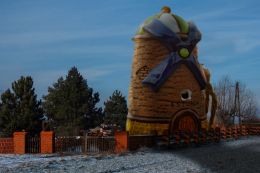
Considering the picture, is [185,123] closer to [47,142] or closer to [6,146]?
[47,142]

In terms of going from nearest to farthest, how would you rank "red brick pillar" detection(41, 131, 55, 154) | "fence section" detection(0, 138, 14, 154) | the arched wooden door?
"red brick pillar" detection(41, 131, 55, 154), "fence section" detection(0, 138, 14, 154), the arched wooden door

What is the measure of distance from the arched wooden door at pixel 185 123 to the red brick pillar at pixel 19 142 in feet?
29.3

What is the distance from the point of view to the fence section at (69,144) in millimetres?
27594

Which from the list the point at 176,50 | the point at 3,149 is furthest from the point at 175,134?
the point at 3,149

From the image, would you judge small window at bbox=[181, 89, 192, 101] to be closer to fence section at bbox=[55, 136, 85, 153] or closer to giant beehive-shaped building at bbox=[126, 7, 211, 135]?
giant beehive-shaped building at bbox=[126, 7, 211, 135]

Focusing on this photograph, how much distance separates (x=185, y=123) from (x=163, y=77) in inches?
137

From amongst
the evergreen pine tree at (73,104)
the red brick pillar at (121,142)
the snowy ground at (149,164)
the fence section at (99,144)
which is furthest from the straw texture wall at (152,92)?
the evergreen pine tree at (73,104)

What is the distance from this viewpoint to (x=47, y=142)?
27359 millimetres

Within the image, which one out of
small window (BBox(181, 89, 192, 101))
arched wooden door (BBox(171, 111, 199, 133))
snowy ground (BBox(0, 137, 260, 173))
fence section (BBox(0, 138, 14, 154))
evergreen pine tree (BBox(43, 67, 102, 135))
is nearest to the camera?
snowy ground (BBox(0, 137, 260, 173))

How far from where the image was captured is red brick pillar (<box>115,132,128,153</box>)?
89.5 ft

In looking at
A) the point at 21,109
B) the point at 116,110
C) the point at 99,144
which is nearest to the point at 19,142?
the point at 99,144

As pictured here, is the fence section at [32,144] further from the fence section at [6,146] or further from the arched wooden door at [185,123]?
the arched wooden door at [185,123]

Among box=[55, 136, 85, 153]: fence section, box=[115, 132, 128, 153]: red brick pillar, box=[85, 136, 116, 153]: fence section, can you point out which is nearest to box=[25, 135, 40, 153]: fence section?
box=[55, 136, 85, 153]: fence section

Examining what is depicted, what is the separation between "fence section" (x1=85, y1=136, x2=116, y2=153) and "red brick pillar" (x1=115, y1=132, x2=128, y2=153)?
10.0 inches
